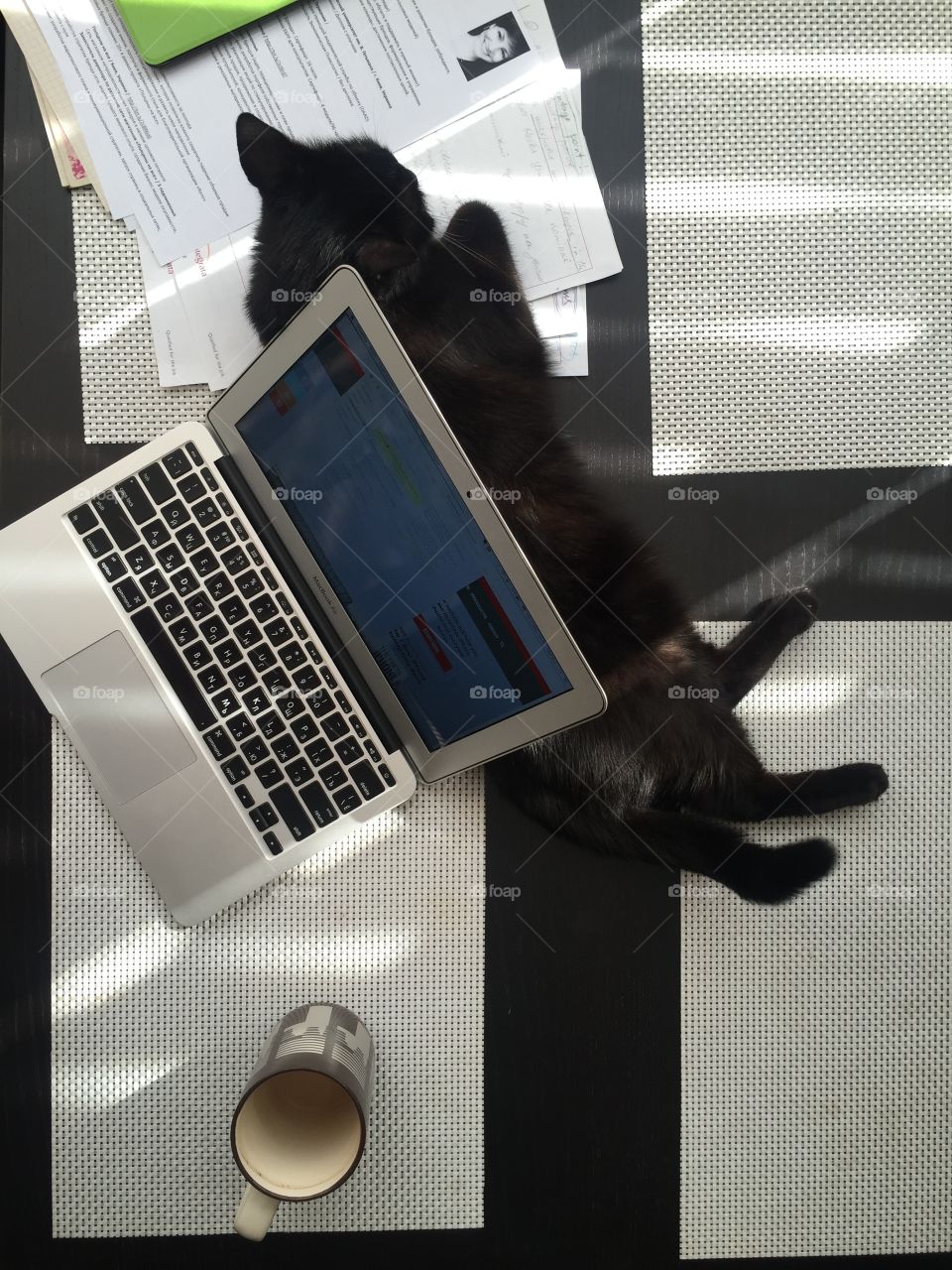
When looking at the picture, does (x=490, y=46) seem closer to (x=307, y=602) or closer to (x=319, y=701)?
(x=307, y=602)

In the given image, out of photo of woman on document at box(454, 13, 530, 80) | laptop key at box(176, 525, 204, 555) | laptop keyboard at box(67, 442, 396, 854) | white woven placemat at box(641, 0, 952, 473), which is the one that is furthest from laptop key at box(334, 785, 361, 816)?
photo of woman on document at box(454, 13, 530, 80)

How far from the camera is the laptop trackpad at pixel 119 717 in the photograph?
907 mm

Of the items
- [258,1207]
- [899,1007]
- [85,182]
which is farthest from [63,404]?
[899,1007]

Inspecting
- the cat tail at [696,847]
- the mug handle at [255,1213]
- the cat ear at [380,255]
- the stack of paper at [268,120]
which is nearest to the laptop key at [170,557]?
the stack of paper at [268,120]

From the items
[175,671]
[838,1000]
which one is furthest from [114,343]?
[838,1000]

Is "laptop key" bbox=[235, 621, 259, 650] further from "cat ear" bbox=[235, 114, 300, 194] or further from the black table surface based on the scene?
"cat ear" bbox=[235, 114, 300, 194]

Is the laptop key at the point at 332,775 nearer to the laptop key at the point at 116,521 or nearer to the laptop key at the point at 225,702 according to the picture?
the laptop key at the point at 225,702

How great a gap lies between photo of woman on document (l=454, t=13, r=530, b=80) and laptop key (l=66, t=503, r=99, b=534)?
0.67m

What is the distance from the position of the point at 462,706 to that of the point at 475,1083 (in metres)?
0.49

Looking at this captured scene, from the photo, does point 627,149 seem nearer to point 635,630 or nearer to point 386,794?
point 635,630

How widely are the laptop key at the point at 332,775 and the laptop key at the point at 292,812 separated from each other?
4 cm

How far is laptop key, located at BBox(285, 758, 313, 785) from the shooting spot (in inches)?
35.4

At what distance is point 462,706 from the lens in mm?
845

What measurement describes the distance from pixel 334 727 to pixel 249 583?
184 mm
